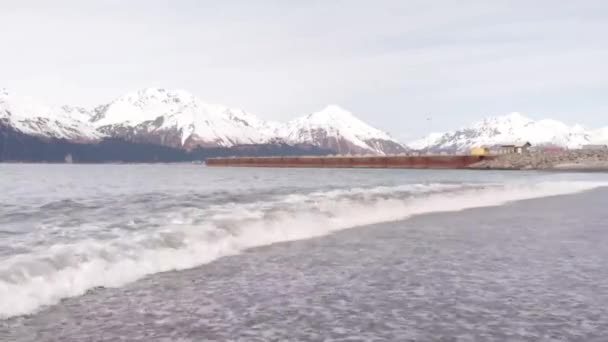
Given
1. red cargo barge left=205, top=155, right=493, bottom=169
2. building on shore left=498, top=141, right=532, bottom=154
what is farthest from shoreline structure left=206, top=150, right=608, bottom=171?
building on shore left=498, top=141, right=532, bottom=154

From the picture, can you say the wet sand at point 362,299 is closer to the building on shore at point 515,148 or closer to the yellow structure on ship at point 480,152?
the yellow structure on ship at point 480,152

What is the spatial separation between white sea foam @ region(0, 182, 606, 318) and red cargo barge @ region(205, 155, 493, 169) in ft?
355

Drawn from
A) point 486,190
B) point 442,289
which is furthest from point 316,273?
point 486,190

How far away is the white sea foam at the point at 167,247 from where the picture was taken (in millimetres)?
8844

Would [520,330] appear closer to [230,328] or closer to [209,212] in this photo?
[230,328]

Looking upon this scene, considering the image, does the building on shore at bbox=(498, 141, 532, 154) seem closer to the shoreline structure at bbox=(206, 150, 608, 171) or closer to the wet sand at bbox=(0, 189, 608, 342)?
the shoreline structure at bbox=(206, 150, 608, 171)

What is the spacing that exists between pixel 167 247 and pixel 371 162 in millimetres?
137462

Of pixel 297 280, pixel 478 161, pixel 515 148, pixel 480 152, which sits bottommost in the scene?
pixel 297 280

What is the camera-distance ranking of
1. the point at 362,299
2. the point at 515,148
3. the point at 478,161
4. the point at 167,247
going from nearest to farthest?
the point at 362,299, the point at 167,247, the point at 478,161, the point at 515,148

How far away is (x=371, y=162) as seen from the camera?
14862cm

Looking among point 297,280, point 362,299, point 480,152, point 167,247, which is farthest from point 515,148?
point 362,299

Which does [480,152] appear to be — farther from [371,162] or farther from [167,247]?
[167,247]

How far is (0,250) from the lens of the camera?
41.1ft

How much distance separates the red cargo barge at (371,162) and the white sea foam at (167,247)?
108198 mm
